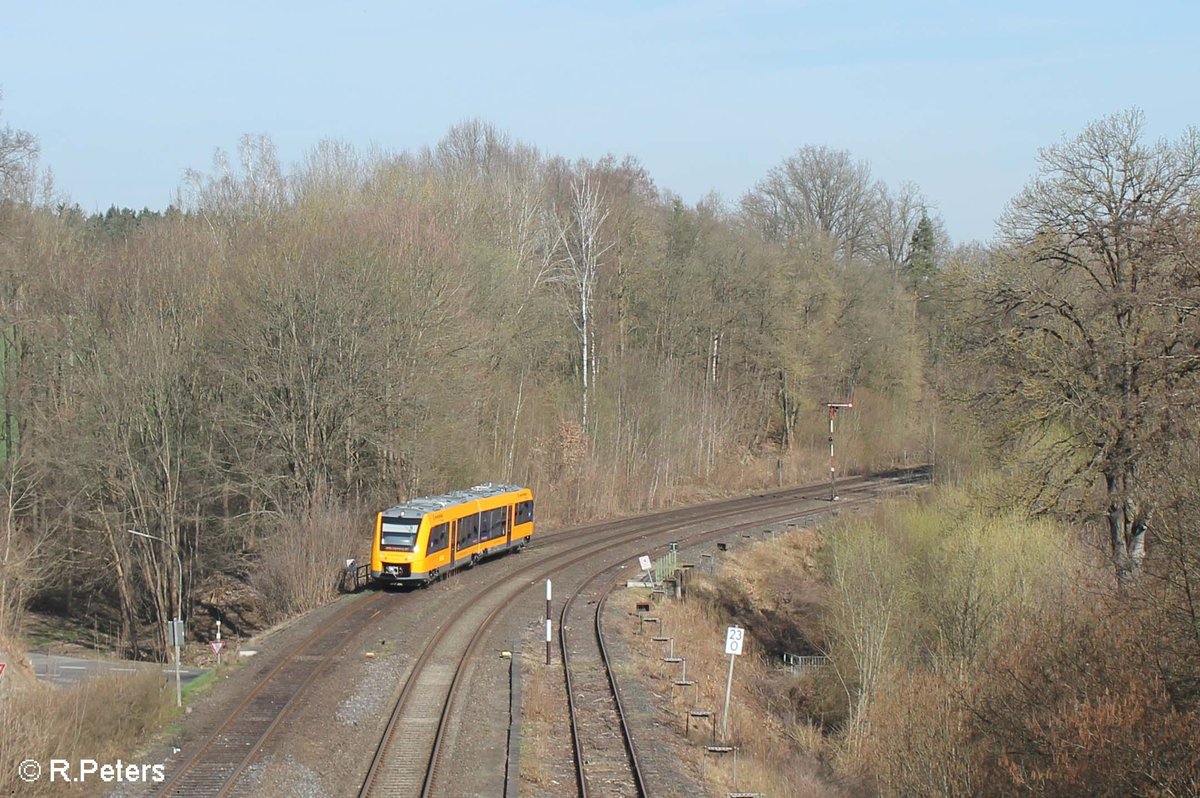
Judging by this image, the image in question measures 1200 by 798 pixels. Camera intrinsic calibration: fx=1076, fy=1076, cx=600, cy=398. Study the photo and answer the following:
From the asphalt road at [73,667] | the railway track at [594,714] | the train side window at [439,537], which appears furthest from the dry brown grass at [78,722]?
the train side window at [439,537]

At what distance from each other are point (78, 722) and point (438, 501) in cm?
1495

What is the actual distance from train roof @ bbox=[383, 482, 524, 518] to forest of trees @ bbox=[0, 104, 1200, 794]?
6.47ft

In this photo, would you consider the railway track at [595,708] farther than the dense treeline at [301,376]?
No

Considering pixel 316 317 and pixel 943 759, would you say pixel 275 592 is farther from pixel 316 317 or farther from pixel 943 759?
pixel 943 759

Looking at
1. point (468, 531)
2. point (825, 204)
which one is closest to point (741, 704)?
point (468, 531)

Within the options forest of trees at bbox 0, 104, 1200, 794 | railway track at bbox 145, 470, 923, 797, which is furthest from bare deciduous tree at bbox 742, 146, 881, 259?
railway track at bbox 145, 470, 923, 797

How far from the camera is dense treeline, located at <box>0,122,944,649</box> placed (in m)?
32.6

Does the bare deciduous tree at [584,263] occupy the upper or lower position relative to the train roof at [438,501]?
upper

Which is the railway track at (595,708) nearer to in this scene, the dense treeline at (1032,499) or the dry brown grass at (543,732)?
the dry brown grass at (543,732)

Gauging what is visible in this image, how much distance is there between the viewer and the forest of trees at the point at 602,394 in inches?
637

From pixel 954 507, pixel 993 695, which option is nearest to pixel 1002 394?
pixel 954 507

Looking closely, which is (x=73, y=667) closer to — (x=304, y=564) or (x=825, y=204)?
(x=304, y=564)

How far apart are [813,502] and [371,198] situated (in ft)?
75.2

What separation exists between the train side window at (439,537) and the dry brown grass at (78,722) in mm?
10353
